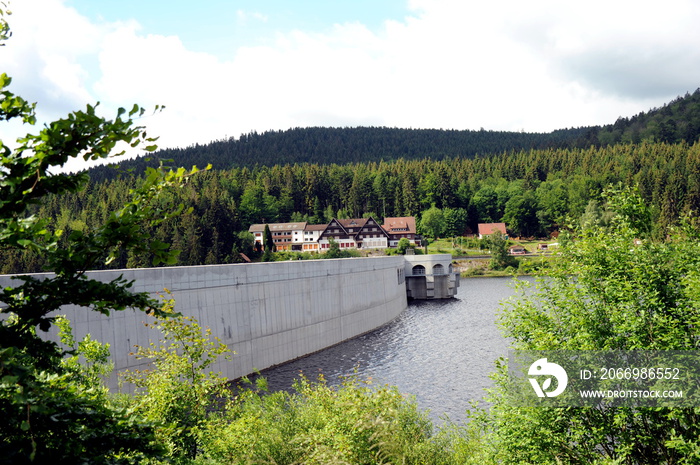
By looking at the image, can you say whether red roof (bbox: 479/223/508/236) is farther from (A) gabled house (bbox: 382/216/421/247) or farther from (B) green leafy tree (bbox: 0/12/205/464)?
(B) green leafy tree (bbox: 0/12/205/464)

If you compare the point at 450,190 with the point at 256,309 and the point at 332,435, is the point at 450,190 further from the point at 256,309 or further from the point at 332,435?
the point at 332,435

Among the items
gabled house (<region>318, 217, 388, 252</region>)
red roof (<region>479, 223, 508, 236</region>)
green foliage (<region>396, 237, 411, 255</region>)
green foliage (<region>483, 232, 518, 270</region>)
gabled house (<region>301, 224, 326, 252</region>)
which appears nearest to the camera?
green foliage (<region>483, 232, 518, 270</region>)


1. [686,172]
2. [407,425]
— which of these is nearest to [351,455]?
[407,425]

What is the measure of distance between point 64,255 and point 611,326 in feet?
47.4

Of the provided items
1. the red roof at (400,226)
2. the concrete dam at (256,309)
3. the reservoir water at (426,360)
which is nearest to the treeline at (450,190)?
the red roof at (400,226)

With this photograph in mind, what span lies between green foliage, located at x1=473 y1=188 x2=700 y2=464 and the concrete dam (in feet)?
60.6

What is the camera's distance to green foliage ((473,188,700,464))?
14430 millimetres

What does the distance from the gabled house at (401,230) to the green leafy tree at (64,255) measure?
126960mm

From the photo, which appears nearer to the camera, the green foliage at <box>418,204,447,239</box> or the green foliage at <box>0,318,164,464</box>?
the green foliage at <box>0,318,164,464</box>

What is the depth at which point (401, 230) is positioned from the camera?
134 meters

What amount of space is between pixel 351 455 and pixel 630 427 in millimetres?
7353

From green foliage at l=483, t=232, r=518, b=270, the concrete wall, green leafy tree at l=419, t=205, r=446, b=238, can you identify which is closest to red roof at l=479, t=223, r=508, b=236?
green leafy tree at l=419, t=205, r=446, b=238

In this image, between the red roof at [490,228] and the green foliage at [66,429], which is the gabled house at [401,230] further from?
the green foliage at [66,429]

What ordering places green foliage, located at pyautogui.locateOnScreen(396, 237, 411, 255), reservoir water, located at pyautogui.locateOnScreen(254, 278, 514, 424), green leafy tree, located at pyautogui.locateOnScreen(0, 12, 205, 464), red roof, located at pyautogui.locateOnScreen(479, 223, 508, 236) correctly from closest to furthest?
green leafy tree, located at pyautogui.locateOnScreen(0, 12, 205, 464)
reservoir water, located at pyautogui.locateOnScreen(254, 278, 514, 424)
green foliage, located at pyautogui.locateOnScreen(396, 237, 411, 255)
red roof, located at pyautogui.locateOnScreen(479, 223, 508, 236)
